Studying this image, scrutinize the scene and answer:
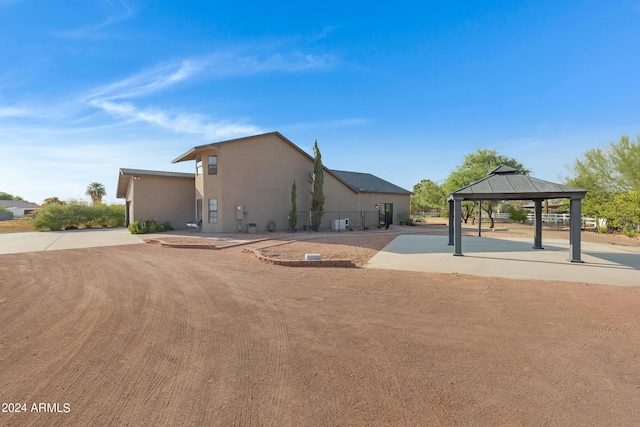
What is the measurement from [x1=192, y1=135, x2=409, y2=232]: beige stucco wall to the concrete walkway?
10.4 m

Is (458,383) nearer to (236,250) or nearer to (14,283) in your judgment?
(14,283)

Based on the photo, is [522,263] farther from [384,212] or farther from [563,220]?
[563,220]

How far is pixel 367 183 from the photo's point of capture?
29359 millimetres

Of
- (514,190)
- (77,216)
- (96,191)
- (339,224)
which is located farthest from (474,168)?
(96,191)

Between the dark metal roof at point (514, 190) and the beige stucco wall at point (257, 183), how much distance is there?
41.1ft

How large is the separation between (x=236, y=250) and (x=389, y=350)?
9.70 m

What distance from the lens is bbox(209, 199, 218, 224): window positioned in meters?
19.1

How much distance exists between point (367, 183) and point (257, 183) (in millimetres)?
12731

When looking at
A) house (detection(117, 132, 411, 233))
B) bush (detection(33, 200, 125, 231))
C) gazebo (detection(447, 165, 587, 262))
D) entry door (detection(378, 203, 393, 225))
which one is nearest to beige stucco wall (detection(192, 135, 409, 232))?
house (detection(117, 132, 411, 233))

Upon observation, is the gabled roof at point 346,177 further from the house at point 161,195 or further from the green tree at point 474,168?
the green tree at point 474,168

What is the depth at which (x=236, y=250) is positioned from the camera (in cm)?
1257

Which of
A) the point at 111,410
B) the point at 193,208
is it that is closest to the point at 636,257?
the point at 111,410

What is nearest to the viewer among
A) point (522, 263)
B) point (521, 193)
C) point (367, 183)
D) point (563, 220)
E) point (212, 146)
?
point (522, 263)

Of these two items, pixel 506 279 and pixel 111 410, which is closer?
pixel 111 410
